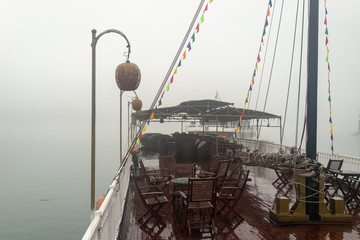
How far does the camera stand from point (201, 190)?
412 cm

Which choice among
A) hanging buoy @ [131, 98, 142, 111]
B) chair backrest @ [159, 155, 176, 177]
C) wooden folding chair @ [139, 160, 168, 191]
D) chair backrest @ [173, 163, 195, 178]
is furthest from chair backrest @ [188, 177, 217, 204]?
hanging buoy @ [131, 98, 142, 111]

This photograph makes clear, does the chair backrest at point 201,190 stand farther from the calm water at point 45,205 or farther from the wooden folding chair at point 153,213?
the calm water at point 45,205

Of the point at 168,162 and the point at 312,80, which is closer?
the point at 312,80

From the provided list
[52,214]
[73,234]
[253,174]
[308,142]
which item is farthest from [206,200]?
[52,214]

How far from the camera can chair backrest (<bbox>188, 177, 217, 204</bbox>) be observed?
406cm

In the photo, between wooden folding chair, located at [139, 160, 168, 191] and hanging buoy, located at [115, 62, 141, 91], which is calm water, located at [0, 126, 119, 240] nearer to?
wooden folding chair, located at [139, 160, 168, 191]

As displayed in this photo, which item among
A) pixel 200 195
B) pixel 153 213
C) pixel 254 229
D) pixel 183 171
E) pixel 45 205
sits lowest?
pixel 45 205

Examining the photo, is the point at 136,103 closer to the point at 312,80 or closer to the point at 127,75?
the point at 127,75

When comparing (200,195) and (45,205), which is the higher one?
(200,195)

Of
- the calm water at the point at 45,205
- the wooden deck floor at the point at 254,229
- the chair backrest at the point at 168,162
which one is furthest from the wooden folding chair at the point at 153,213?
the calm water at the point at 45,205

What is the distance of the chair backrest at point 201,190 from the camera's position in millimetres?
4059

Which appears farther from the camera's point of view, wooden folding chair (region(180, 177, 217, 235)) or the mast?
the mast

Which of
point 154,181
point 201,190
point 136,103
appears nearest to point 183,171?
point 154,181

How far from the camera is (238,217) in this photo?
5.12m
